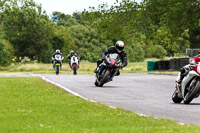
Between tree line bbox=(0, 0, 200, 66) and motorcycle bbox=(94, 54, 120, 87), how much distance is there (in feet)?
61.9

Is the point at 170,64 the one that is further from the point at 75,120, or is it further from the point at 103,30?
the point at 75,120

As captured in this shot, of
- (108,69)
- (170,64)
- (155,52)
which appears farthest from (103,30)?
(155,52)

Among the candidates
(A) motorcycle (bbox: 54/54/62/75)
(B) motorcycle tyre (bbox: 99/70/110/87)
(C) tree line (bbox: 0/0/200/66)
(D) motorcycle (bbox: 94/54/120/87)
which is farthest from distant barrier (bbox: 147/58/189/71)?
(B) motorcycle tyre (bbox: 99/70/110/87)

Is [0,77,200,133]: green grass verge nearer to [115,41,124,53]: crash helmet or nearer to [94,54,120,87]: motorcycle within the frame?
[115,41,124,53]: crash helmet

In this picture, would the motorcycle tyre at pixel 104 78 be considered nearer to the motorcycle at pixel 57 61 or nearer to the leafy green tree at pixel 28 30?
the motorcycle at pixel 57 61

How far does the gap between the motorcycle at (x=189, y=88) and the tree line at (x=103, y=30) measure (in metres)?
26.2

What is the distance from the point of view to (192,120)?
1008cm

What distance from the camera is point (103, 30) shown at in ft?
158

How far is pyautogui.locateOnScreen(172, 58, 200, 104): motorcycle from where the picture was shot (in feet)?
43.5

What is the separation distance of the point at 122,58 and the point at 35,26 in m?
54.3

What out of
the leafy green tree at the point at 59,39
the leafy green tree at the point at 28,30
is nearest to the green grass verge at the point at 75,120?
the leafy green tree at the point at 28,30

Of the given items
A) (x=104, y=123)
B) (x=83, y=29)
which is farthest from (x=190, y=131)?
(x=83, y=29)

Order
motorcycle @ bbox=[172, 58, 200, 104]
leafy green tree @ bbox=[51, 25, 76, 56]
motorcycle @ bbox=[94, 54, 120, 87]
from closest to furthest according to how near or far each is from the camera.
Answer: motorcycle @ bbox=[172, 58, 200, 104] < motorcycle @ bbox=[94, 54, 120, 87] < leafy green tree @ bbox=[51, 25, 76, 56]

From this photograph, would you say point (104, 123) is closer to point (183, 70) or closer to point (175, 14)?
point (183, 70)
